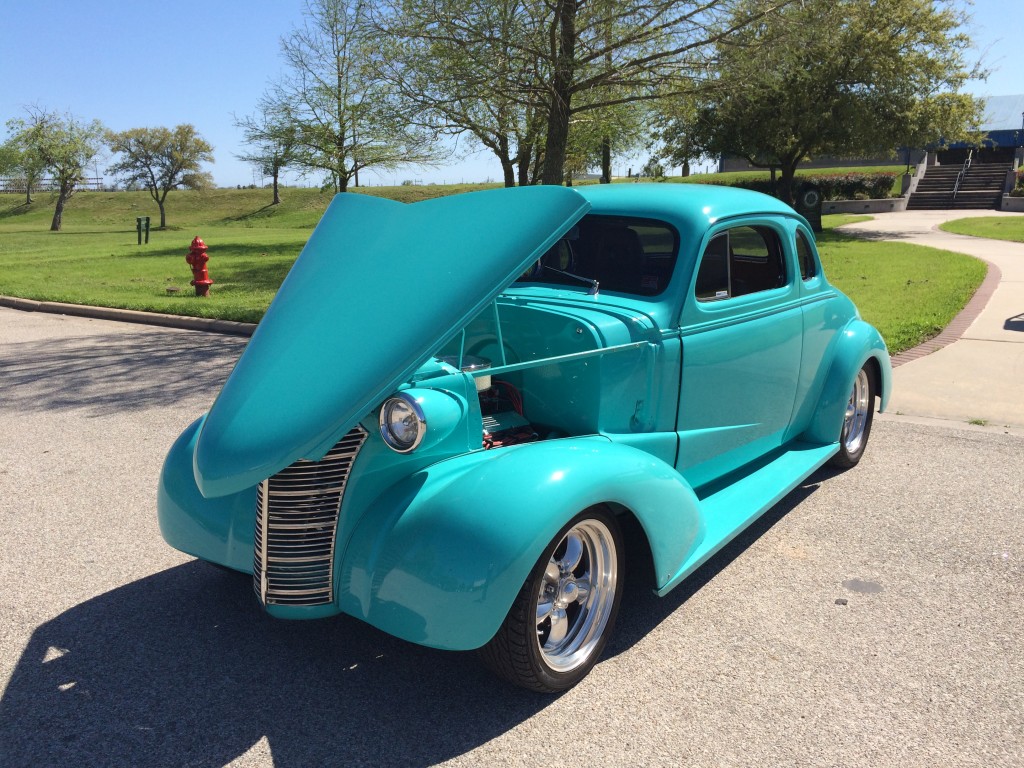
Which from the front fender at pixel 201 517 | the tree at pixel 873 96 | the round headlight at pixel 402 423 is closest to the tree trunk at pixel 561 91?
the front fender at pixel 201 517

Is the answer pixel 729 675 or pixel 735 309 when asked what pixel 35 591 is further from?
pixel 735 309

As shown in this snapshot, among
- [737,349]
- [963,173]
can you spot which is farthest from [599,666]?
[963,173]

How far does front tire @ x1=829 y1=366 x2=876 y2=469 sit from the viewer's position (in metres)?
5.33

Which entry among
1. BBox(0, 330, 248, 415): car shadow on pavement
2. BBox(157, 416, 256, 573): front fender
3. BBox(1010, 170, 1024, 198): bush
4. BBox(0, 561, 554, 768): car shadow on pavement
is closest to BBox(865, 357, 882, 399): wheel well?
BBox(0, 561, 554, 768): car shadow on pavement

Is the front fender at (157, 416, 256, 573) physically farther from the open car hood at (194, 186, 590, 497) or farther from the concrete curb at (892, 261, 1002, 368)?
the concrete curb at (892, 261, 1002, 368)

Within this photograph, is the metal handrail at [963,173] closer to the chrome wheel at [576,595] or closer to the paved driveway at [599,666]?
the paved driveway at [599,666]

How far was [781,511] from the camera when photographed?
4750 millimetres

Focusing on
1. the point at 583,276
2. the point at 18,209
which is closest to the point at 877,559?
the point at 583,276

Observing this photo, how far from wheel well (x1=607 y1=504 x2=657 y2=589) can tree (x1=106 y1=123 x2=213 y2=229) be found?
51.8 metres

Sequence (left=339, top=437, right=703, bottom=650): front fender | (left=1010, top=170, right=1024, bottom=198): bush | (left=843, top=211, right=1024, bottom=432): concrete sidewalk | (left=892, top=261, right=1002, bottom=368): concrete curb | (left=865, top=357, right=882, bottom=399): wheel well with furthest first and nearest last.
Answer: (left=1010, top=170, right=1024, bottom=198): bush
(left=892, top=261, right=1002, bottom=368): concrete curb
(left=843, top=211, right=1024, bottom=432): concrete sidewalk
(left=865, top=357, right=882, bottom=399): wheel well
(left=339, top=437, right=703, bottom=650): front fender

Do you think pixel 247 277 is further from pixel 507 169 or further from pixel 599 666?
pixel 599 666

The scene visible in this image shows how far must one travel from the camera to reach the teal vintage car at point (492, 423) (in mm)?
2693

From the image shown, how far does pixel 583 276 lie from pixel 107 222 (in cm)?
5149

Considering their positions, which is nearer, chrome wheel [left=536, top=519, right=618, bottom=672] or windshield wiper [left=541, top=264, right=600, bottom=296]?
chrome wheel [left=536, top=519, right=618, bottom=672]
